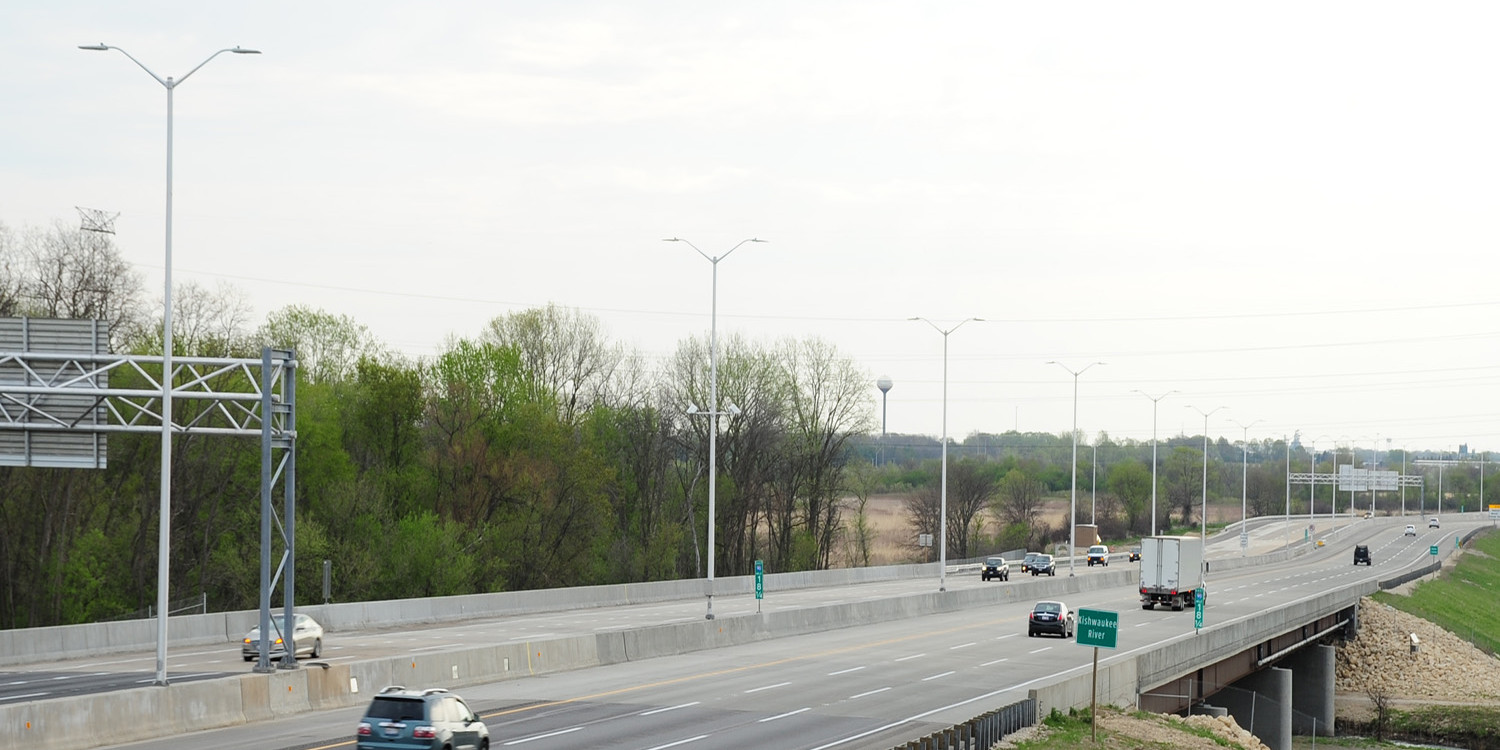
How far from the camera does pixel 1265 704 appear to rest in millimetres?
59844

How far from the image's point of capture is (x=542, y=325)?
98.4 metres

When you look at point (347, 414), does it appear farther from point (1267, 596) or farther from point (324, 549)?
point (1267, 596)

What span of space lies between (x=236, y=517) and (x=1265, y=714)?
49.1 m

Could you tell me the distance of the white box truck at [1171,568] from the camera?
210 feet

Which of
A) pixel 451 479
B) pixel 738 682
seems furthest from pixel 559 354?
pixel 738 682

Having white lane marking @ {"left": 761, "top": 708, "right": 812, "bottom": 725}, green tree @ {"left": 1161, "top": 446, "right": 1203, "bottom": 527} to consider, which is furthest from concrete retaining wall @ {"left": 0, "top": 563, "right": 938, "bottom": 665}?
green tree @ {"left": 1161, "top": 446, "right": 1203, "bottom": 527}

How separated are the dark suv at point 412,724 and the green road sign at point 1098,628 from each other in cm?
1148

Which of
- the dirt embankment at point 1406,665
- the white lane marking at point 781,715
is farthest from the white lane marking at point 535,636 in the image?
the dirt embankment at point 1406,665

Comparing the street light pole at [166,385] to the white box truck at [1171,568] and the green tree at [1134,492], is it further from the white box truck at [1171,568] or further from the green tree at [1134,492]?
the green tree at [1134,492]

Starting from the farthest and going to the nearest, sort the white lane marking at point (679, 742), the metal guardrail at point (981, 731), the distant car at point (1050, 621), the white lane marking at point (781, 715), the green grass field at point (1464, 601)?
1. the green grass field at point (1464, 601)
2. the distant car at point (1050, 621)
3. the white lane marking at point (781, 715)
4. the white lane marking at point (679, 742)
5. the metal guardrail at point (981, 731)

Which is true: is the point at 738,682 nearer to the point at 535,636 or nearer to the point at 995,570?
the point at 535,636

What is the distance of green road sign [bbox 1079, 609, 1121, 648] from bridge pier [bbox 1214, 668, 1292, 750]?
31.7 meters

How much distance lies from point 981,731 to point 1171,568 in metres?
43.7

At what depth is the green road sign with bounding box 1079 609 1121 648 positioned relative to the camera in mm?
→ 26078
